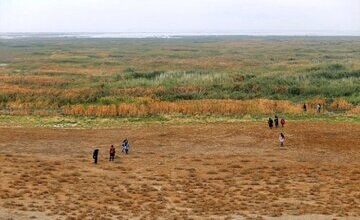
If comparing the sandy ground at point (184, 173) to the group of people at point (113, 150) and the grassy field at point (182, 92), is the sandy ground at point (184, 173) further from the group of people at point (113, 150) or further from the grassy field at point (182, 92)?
the grassy field at point (182, 92)

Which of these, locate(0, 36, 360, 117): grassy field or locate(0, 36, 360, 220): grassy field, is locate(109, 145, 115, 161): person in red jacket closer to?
locate(0, 36, 360, 220): grassy field

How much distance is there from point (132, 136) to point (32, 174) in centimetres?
1492

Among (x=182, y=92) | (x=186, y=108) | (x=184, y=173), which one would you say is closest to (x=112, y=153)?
(x=184, y=173)

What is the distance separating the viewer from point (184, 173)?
118 feet

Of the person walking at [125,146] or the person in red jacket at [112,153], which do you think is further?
the person walking at [125,146]

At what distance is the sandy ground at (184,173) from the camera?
2834cm

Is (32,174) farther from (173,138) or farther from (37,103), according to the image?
(37,103)

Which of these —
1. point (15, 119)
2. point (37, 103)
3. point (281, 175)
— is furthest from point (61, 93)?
point (281, 175)

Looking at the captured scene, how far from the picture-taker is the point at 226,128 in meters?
52.2

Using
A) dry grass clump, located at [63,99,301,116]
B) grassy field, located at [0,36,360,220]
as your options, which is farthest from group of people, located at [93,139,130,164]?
dry grass clump, located at [63,99,301,116]

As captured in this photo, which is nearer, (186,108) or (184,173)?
(184,173)

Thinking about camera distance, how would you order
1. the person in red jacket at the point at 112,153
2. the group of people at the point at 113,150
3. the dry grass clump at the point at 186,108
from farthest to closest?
the dry grass clump at the point at 186,108, the person in red jacket at the point at 112,153, the group of people at the point at 113,150

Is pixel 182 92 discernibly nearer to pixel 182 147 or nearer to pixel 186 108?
pixel 186 108

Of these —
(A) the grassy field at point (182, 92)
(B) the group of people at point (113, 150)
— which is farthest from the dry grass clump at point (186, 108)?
(B) the group of people at point (113, 150)
